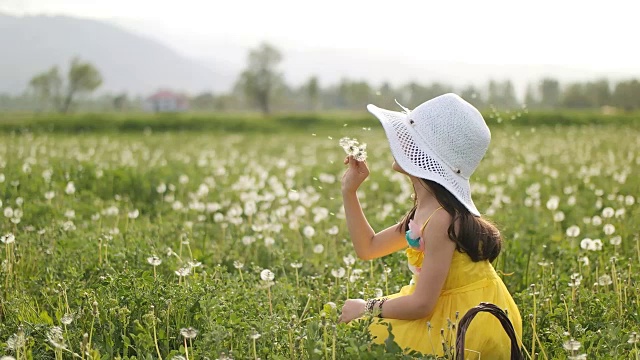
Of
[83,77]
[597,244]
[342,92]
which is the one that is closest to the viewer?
[597,244]

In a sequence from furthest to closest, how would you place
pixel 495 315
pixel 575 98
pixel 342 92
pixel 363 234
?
pixel 342 92
pixel 575 98
pixel 363 234
pixel 495 315

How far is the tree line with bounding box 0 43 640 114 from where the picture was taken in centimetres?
502

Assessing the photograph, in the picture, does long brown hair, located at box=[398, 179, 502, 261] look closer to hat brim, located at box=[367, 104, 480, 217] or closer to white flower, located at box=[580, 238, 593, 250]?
hat brim, located at box=[367, 104, 480, 217]

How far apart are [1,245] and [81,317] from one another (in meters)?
1.87

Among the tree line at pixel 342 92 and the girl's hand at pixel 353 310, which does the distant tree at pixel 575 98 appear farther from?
the girl's hand at pixel 353 310

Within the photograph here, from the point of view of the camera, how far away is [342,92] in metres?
133

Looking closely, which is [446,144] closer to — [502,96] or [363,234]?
[363,234]

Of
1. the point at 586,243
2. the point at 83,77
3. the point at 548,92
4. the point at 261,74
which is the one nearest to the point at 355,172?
the point at 586,243

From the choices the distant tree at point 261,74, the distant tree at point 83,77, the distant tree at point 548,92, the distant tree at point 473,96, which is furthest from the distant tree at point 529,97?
the distant tree at point 83,77

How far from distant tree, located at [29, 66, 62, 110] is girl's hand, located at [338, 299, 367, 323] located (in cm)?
15064

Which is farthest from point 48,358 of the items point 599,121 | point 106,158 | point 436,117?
point 599,121

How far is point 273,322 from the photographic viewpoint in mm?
3570

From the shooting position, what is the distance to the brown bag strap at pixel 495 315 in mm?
2916

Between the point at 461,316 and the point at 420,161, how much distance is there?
0.74 meters
